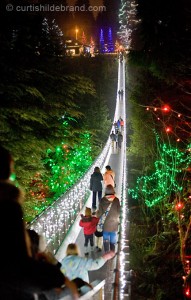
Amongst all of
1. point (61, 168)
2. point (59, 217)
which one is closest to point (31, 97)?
point (59, 217)

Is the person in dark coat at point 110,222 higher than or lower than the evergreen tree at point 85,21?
lower

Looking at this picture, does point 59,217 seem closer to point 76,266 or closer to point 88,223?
point 88,223

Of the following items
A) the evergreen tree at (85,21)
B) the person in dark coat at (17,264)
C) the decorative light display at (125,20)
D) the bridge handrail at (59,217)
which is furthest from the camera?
the evergreen tree at (85,21)

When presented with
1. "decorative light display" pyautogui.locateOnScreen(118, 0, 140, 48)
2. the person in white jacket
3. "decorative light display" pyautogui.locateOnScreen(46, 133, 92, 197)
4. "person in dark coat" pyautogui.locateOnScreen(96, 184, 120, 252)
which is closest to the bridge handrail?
"person in dark coat" pyautogui.locateOnScreen(96, 184, 120, 252)

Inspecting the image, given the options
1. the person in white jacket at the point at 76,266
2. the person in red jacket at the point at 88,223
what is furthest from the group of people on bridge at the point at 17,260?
the person in red jacket at the point at 88,223

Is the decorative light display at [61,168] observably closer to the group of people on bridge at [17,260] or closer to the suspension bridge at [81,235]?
the suspension bridge at [81,235]

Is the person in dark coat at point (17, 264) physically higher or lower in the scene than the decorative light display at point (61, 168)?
higher

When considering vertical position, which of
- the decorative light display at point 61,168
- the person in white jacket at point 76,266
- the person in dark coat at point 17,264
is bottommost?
the decorative light display at point 61,168

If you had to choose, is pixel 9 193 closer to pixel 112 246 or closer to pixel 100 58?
pixel 112 246

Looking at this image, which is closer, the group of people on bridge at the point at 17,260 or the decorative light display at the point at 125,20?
the group of people on bridge at the point at 17,260

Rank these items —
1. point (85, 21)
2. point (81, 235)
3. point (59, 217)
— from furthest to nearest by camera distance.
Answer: point (85, 21)
point (81, 235)
point (59, 217)

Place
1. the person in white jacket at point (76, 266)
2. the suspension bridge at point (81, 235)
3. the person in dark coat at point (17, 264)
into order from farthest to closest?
1. the suspension bridge at point (81, 235)
2. the person in white jacket at point (76, 266)
3. the person in dark coat at point (17, 264)

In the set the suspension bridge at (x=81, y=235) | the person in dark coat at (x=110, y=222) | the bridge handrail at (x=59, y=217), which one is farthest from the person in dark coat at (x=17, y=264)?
the person in dark coat at (x=110, y=222)

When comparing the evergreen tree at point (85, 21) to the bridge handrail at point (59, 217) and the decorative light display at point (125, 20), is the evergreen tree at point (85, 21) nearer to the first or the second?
the decorative light display at point (125, 20)
